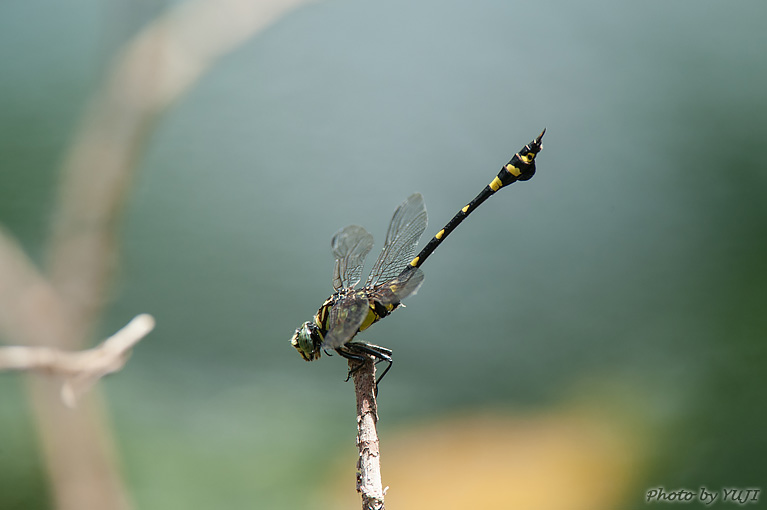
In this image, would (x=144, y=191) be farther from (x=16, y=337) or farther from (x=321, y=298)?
(x=16, y=337)

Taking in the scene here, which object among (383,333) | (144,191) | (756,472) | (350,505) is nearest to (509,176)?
(350,505)

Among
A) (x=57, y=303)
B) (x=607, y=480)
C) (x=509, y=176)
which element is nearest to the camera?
(x=509, y=176)

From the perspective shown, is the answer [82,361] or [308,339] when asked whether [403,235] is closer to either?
[308,339]

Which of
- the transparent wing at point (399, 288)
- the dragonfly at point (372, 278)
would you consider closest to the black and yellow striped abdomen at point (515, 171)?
the dragonfly at point (372, 278)

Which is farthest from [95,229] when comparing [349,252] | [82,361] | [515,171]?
[515,171]

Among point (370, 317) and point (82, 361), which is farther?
point (82, 361)

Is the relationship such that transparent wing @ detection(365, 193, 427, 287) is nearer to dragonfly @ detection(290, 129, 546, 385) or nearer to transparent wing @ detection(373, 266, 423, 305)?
dragonfly @ detection(290, 129, 546, 385)
